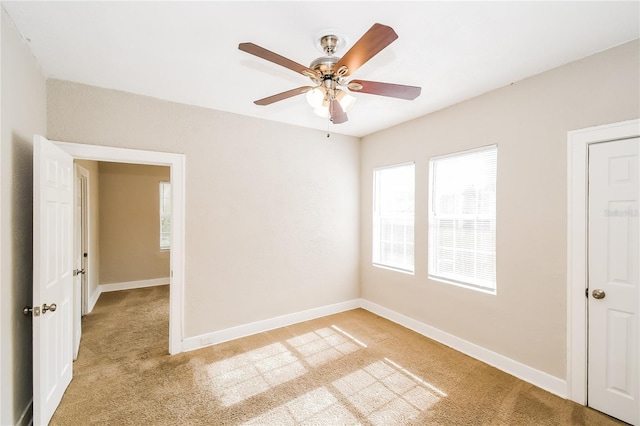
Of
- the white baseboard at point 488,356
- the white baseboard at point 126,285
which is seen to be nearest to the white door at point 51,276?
the white baseboard at point 126,285

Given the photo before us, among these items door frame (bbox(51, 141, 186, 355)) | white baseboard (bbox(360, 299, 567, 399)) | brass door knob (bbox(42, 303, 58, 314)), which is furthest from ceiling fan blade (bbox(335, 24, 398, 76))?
white baseboard (bbox(360, 299, 567, 399))

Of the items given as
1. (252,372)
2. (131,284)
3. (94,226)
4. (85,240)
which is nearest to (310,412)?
(252,372)

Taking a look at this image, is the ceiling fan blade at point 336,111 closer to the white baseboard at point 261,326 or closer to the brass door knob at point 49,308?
the brass door knob at point 49,308

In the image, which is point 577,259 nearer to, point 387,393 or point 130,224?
point 387,393

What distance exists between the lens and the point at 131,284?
5.62m

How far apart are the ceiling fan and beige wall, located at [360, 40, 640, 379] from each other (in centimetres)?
144

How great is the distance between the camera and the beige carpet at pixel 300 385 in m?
2.10

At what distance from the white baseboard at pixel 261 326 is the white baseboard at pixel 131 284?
3418 mm

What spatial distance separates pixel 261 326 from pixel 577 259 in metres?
3.35

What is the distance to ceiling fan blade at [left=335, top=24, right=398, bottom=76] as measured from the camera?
128 centimetres

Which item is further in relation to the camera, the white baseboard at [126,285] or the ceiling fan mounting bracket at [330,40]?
the white baseboard at [126,285]

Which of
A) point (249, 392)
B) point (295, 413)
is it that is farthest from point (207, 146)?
point (295, 413)

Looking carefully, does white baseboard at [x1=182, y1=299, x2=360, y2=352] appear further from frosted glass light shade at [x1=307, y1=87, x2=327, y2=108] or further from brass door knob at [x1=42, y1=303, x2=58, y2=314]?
frosted glass light shade at [x1=307, y1=87, x2=327, y2=108]

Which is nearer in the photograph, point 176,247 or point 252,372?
point 252,372
